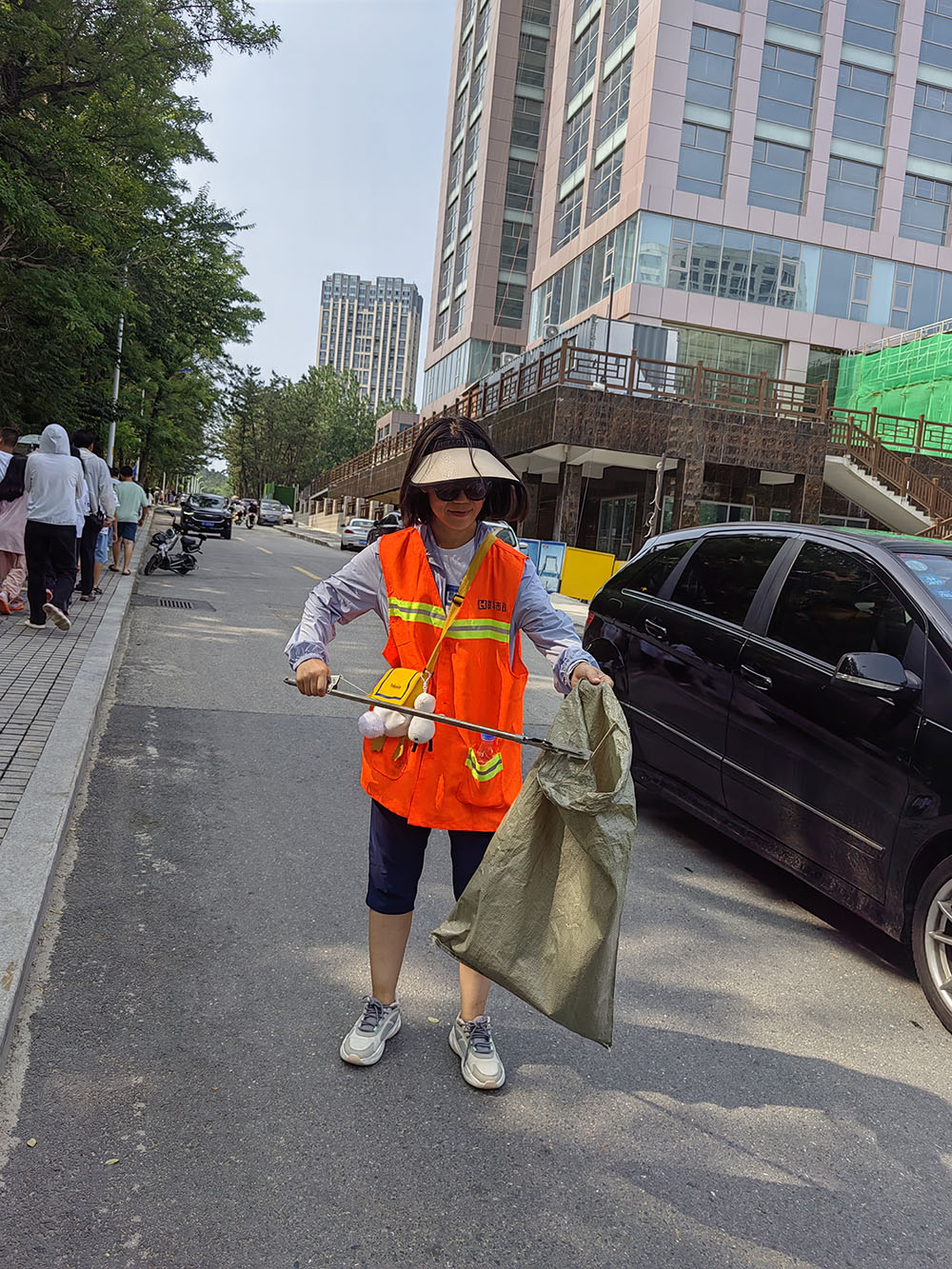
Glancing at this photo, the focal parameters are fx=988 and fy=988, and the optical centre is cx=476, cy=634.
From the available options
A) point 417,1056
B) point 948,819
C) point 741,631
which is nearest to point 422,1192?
point 417,1056

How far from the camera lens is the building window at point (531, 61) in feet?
175

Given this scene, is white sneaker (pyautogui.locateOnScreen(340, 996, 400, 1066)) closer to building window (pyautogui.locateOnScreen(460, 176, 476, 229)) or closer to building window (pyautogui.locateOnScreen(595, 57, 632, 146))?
building window (pyautogui.locateOnScreen(595, 57, 632, 146))

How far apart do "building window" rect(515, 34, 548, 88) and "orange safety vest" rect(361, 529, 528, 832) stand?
193 feet

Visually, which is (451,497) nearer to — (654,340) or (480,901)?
(480,901)

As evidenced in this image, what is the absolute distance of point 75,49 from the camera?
46.6 feet

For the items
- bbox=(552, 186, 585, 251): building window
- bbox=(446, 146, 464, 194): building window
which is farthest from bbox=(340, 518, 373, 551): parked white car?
bbox=(446, 146, 464, 194): building window

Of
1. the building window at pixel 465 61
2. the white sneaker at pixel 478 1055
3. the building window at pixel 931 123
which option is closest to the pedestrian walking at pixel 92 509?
the white sneaker at pixel 478 1055

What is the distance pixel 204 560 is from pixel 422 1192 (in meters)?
22.3

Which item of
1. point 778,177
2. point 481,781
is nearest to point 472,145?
point 778,177

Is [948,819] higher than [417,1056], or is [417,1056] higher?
[948,819]

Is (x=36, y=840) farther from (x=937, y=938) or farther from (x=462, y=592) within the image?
(x=937, y=938)

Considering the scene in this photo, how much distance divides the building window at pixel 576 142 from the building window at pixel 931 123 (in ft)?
39.1

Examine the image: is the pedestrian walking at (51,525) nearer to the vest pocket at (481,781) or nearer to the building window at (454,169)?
the vest pocket at (481,781)

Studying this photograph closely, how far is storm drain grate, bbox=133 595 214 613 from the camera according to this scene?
13.7 meters
